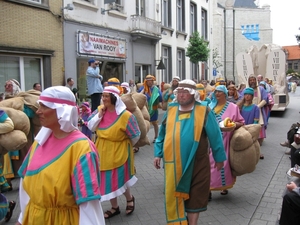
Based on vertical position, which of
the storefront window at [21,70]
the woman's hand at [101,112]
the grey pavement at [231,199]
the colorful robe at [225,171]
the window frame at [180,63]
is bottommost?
the grey pavement at [231,199]

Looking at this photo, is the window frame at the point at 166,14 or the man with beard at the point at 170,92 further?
the window frame at the point at 166,14

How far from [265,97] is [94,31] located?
29.0 ft

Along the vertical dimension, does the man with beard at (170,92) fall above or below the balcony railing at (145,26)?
below

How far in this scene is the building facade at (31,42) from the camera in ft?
36.9

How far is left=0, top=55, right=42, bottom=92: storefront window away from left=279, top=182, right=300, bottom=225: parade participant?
10169 mm

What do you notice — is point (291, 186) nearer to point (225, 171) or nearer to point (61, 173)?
point (225, 171)

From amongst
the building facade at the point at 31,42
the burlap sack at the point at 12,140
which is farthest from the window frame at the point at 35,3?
the burlap sack at the point at 12,140

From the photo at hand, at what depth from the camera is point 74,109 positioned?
7.84 feet

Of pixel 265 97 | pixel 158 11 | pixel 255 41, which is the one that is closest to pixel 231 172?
pixel 265 97

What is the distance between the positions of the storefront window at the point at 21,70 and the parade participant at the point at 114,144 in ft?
26.2

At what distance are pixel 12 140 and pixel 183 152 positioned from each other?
2.27 meters

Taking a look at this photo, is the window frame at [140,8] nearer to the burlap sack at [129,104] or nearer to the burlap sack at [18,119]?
the burlap sack at [129,104]

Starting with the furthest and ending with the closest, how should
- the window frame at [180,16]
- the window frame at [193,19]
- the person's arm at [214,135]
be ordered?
the window frame at [193,19]
the window frame at [180,16]
the person's arm at [214,135]

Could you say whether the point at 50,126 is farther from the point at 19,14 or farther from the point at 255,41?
the point at 255,41
